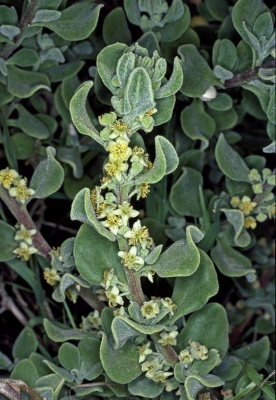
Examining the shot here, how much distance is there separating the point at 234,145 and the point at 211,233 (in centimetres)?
41

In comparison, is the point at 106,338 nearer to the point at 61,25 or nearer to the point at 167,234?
the point at 167,234

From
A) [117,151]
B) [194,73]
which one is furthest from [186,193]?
[117,151]

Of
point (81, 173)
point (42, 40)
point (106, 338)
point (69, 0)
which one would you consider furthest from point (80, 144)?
point (106, 338)

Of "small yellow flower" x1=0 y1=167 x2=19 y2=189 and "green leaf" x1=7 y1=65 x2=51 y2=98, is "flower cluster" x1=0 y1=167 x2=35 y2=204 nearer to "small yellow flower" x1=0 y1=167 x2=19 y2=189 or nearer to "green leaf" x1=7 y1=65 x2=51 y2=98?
"small yellow flower" x1=0 y1=167 x2=19 y2=189

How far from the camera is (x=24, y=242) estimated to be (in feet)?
6.12

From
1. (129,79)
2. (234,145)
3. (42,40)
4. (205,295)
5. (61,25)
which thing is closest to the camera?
(129,79)

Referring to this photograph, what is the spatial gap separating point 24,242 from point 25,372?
0.33 meters

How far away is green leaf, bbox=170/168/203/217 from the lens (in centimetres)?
208

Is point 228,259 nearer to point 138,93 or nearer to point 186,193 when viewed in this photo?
point 186,193

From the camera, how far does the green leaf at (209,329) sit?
182 cm

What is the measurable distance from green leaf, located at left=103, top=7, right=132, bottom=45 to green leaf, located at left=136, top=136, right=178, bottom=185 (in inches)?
27.5

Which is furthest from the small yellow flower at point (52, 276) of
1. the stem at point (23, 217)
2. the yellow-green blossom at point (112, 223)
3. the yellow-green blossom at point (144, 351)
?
the yellow-green blossom at point (112, 223)

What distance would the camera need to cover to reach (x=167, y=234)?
209 centimetres

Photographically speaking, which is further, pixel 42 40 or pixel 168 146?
pixel 42 40
